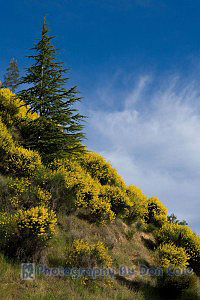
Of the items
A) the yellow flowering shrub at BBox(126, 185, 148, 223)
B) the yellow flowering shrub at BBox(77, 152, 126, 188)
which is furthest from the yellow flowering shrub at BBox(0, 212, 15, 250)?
the yellow flowering shrub at BBox(126, 185, 148, 223)

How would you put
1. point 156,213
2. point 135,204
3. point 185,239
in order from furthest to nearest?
point 156,213 → point 135,204 → point 185,239

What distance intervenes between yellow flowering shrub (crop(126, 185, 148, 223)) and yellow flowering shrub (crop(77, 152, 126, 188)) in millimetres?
885

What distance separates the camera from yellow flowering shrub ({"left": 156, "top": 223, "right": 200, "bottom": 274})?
12891 mm

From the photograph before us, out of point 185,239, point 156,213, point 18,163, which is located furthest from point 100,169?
point 185,239

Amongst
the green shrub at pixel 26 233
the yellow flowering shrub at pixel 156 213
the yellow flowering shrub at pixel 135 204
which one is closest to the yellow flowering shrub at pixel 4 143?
the green shrub at pixel 26 233

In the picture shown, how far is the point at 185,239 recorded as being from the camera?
1345cm

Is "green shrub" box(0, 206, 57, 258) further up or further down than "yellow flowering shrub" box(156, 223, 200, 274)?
further down

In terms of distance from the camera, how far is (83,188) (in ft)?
41.0

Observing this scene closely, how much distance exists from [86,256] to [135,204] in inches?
283

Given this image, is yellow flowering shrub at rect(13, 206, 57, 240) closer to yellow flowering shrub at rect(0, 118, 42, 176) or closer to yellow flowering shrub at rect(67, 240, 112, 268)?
yellow flowering shrub at rect(67, 240, 112, 268)

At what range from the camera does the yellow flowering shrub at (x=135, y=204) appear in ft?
48.3

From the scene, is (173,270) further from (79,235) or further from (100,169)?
(100,169)

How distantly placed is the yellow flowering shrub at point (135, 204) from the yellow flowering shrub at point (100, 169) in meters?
0.88

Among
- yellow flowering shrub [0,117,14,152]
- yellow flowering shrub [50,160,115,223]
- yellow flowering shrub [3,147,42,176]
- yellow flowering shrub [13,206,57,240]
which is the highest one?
yellow flowering shrub [0,117,14,152]
